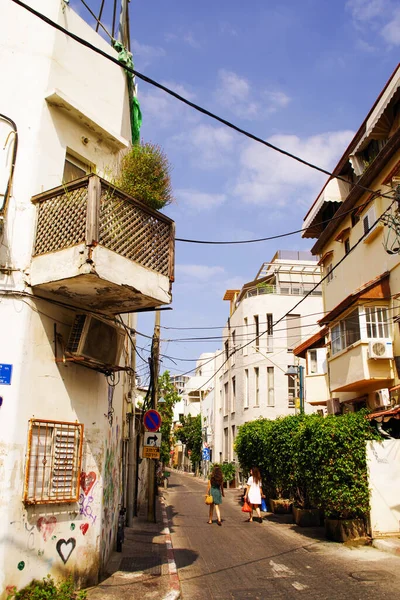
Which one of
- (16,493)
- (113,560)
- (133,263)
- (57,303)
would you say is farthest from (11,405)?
(113,560)

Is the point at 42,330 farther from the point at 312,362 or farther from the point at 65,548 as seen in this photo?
the point at 312,362

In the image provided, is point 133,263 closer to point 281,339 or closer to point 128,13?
point 128,13

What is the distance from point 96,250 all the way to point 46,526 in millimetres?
3903

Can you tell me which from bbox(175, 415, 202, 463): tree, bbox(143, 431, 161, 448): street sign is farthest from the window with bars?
bbox(175, 415, 202, 463): tree

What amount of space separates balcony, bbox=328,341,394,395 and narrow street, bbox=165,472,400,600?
15.0 feet

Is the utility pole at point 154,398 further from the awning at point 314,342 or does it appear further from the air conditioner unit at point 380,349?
the air conditioner unit at point 380,349

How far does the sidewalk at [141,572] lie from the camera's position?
302 inches

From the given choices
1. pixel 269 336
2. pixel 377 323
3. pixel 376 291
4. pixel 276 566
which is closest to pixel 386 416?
pixel 377 323

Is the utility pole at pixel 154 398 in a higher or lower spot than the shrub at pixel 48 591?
higher

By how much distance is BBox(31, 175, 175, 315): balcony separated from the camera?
7.33 m

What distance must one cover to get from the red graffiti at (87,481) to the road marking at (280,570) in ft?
12.2

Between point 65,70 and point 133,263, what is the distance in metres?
3.63

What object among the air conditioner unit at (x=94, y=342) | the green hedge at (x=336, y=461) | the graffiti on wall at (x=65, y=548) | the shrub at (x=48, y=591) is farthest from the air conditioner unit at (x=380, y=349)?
the shrub at (x=48, y=591)

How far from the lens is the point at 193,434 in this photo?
62.8 metres
